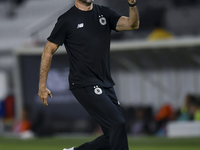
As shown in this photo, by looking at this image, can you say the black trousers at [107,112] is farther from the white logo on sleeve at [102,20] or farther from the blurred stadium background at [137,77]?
the blurred stadium background at [137,77]

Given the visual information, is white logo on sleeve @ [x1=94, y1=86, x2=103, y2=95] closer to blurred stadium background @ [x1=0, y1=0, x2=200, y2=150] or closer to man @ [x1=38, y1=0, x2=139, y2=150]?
man @ [x1=38, y1=0, x2=139, y2=150]

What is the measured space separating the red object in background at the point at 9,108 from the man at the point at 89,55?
14.3 m

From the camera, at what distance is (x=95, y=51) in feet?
16.6

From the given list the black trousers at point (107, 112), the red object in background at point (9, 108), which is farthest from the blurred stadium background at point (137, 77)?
the black trousers at point (107, 112)

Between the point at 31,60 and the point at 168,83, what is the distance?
174 inches

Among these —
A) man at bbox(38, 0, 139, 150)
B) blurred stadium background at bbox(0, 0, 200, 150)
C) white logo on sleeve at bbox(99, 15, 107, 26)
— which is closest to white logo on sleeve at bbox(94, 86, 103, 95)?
man at bbox(38, 0, 139, 150)

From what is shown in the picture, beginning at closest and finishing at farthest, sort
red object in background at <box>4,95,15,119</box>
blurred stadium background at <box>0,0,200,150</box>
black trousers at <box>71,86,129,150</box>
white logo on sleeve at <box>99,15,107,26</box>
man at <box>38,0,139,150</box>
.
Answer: black trousers at <box>71,86,129,150</box>
man at <box>38,0,139,150</box>
white logo on sleeve at <box>99,15,107,26</box>
blurred stadium background at <box>0,0,200,150</box>
red object in background at <box>4,95,15,119</box>

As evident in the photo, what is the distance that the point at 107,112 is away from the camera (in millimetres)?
4918

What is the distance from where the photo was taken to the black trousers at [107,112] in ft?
15.9

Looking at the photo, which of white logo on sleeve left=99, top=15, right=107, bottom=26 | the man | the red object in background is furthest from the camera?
the red object in background

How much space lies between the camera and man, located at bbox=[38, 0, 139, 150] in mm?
5016

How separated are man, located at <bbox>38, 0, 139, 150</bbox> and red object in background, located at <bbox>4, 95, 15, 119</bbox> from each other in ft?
46.9

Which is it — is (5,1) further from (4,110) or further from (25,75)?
(25,75)

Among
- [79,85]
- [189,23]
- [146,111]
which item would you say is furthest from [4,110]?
[79,85]
